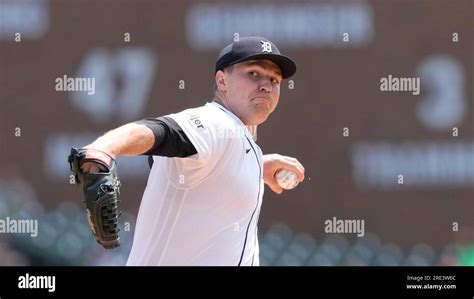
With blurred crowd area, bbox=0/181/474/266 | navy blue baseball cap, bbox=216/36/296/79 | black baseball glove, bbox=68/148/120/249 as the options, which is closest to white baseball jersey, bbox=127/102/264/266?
navy blue baseball cap, bbox=216/36/296/79

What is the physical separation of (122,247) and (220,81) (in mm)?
2761

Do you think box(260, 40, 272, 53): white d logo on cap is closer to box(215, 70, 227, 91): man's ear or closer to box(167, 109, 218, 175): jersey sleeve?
box(215, 70, 227, 91): man's ear

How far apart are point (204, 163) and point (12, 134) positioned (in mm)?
3414

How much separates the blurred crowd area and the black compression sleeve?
318cm

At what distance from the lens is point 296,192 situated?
6.10m

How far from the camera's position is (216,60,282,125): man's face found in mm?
3322

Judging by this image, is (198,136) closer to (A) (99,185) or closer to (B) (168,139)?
(B) (168,139)

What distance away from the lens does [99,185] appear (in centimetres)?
245

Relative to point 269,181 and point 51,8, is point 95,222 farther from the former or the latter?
point 51,8

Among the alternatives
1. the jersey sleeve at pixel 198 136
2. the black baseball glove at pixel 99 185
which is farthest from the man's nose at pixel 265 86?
the black baseball glove at pixel 99 185

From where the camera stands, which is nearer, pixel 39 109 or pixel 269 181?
pixel 269 181

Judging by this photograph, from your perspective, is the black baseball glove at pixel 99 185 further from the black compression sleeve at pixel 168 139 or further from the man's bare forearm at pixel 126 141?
the black compression sleeve at pixel 168 139

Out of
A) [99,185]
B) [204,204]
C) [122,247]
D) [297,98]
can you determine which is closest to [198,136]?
[204,204]

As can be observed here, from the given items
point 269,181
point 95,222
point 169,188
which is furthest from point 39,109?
point 95,222
